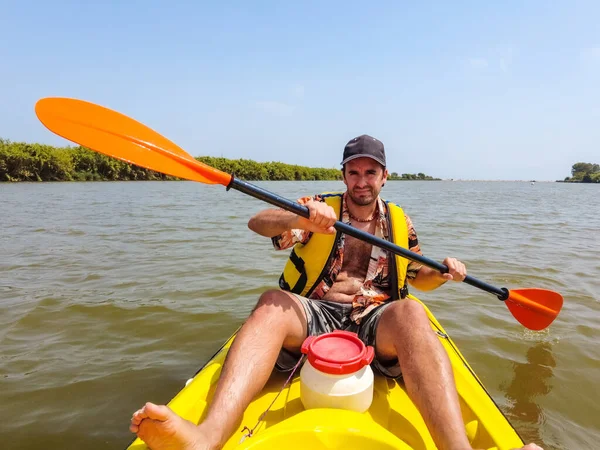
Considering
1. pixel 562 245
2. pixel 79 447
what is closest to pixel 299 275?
pixel 79 447

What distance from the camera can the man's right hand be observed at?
1994mm

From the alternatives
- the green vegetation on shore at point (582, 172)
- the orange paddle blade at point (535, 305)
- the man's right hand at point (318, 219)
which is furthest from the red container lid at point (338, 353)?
the green vegetation on shore at point (582, 172)

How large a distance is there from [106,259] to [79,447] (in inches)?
157

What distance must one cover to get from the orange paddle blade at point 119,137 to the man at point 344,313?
1.52 ft

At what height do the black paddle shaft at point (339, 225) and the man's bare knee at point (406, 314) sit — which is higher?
the black paddle shaft at point (339, 225)

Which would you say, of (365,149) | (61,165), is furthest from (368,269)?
(61,165)

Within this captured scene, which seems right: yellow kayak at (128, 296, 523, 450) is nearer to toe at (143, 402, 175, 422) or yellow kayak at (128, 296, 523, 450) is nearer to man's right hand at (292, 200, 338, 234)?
toe at (143, 402, 175, 422)

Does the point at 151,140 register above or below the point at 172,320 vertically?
above

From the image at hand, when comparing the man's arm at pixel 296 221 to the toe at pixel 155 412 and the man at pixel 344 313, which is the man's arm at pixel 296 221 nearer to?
the man at pixel 344 313

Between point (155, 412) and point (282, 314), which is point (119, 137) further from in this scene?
point (155, 412)

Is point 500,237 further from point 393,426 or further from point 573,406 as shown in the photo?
point 393,426

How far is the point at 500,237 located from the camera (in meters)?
8.24

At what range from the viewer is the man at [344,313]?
1462 mm

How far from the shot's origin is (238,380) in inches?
64.1
